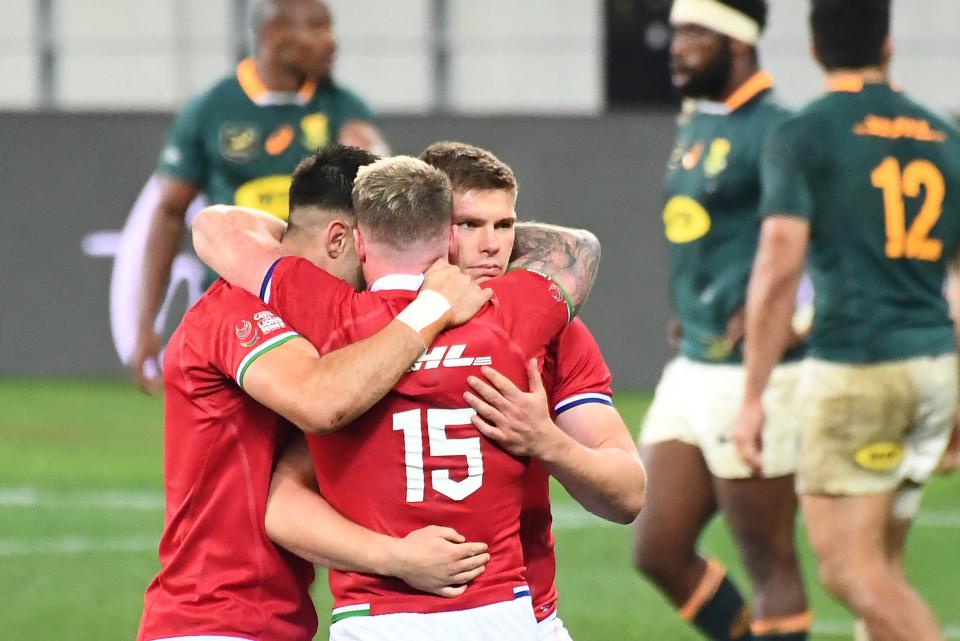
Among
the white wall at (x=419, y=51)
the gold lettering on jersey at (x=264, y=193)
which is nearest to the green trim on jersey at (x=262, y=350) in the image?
the gold lettering on jersey at (x=264, y=193)

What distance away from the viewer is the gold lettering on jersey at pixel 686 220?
19.9 ft

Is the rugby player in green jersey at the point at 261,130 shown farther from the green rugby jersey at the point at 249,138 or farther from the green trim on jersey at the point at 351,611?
the green trim on jersey at the point at 351,611

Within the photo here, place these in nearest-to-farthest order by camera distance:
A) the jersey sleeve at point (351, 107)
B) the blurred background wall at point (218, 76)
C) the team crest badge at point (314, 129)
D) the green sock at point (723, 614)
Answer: the green sock at point (723, 614) < the team crest badge at point (314, 129) < the jersey sleeve at point (351, 107) < the blurred background wall at point (218, 76)

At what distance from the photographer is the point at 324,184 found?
11.7 ft

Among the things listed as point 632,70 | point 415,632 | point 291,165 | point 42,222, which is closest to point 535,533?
point 415,632

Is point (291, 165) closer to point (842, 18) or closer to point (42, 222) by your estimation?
point (842, 18)

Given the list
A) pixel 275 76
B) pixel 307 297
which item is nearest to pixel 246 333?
pixel 307 297

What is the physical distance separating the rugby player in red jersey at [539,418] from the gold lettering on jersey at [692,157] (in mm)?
2472

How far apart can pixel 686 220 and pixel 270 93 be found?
189cm

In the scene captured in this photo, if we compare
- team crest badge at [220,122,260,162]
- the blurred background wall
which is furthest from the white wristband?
the blurred background wall

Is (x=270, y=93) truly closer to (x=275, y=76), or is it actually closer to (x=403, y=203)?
(x=275, y=76)

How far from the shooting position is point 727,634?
5.96 m

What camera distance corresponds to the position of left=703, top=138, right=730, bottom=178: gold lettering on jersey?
19.7 feet

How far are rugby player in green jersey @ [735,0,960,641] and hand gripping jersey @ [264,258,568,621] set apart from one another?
73.2 inches
